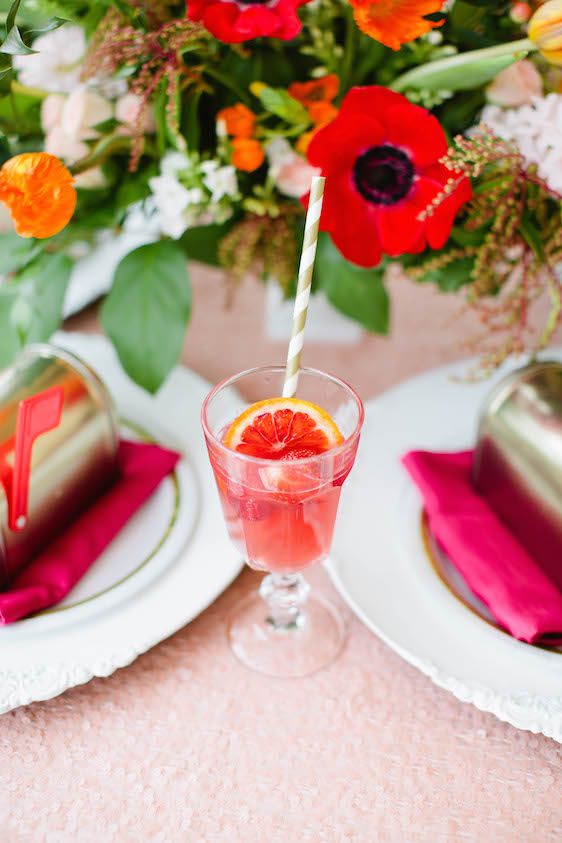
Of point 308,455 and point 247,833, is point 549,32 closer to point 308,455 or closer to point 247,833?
point 308,455

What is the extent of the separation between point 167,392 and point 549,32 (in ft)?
1.99

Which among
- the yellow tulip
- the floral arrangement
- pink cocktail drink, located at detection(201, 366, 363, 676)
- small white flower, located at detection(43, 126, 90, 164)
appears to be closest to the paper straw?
pink cocktail drink, located at detection(201, 366, 363, 676)

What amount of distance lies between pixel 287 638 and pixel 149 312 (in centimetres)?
39

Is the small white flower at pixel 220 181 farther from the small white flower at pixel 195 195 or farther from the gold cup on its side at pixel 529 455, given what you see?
the gold cup on its side at pixel 529 455

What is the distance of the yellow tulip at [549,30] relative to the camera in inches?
26.3

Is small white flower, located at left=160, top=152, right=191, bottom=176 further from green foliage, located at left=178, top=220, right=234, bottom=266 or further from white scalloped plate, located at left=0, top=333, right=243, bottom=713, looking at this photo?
white scalloped plate, located at left=0, top=333, right=243, bottom=713

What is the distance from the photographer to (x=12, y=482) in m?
0.76

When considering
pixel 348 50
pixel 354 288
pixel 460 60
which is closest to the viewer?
pixel 460 60

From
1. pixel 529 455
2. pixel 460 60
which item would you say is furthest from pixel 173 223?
pixel 529 455

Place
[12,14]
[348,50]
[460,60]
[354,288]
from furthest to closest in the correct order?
[354,288] < [348,50] < [460,60] < [12,14]

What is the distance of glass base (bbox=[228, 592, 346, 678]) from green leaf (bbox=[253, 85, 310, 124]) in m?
0.50

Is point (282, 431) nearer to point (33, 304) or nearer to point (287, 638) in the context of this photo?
point (287, 638)

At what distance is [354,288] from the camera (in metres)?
1.01

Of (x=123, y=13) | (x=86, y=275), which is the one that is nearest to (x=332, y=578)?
(x=123, y=13)
